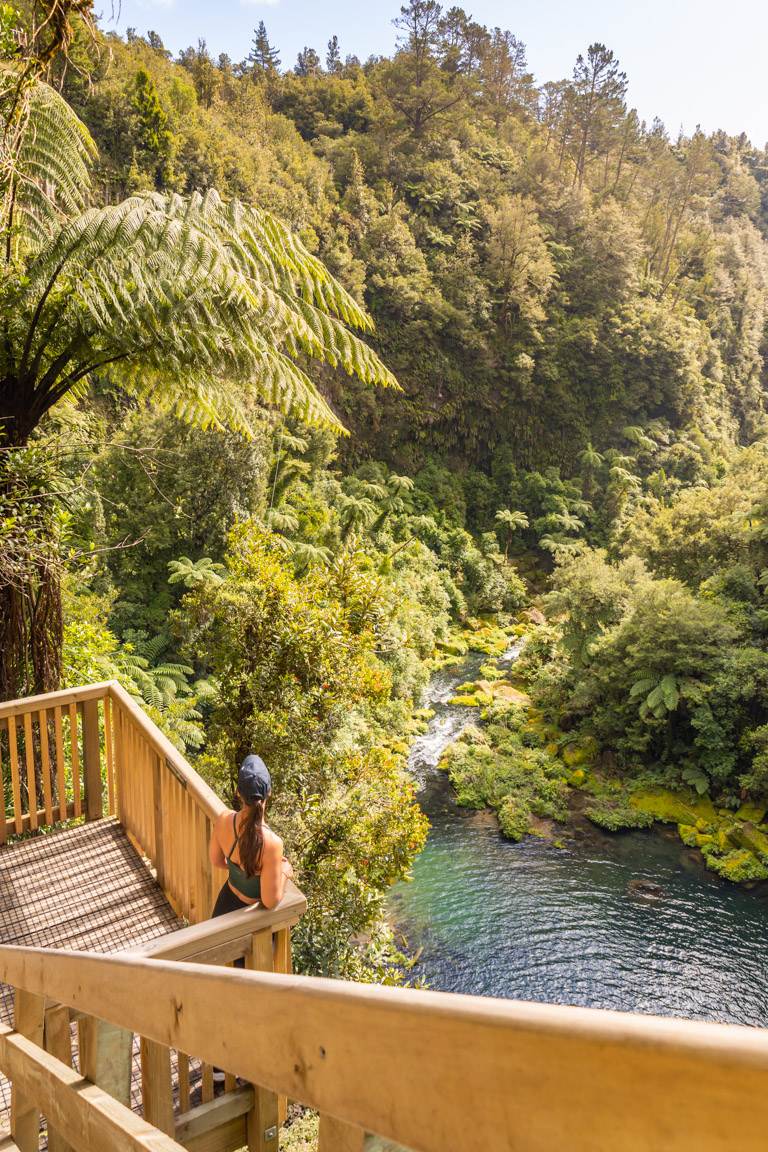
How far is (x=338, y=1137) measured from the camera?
62 centimetres

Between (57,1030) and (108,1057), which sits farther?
(57,1030)

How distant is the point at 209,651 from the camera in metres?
6.59

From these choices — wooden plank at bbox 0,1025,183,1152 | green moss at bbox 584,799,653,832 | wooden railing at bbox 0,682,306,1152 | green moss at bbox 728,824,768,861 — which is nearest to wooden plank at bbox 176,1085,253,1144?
wooden railing at bbox 0,682,306,1152

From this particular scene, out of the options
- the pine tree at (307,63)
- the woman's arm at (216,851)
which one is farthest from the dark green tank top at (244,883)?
the pine tree at (307,63)

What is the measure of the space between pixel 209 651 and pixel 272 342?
133 inches

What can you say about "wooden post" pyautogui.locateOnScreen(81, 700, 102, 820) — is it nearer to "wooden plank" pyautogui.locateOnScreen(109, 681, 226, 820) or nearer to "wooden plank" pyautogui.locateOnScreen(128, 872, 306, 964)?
"wooden plank" pyautogui.locateOnScreen(109, 681, 226, 820)

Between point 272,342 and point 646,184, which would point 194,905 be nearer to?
point 272,342

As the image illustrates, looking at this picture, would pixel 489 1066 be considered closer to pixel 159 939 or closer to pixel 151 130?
pixel 159 939

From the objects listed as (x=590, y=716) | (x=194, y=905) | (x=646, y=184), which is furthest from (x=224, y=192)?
(x=646, y=184)

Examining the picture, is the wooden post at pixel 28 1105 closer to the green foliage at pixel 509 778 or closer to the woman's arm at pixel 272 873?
the woman's arm at pixel 272 873

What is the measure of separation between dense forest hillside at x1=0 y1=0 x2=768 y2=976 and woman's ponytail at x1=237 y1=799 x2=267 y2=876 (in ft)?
7.49

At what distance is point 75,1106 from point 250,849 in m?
0.98

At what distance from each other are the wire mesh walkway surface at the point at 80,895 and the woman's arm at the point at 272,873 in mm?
1430

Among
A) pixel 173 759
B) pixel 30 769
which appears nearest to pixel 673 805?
pixel 30 769
